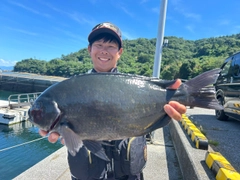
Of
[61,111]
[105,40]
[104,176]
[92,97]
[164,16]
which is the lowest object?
[104,176]

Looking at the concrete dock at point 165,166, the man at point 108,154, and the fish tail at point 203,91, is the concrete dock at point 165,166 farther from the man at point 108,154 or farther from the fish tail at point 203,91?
the fish tail at point 203,91

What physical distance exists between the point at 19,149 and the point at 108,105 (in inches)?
551

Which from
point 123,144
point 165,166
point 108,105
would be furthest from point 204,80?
point 165,166

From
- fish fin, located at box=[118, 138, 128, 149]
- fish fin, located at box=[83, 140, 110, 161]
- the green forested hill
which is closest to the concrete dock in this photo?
fish fin, located at box=[118, 138, 128, 149]

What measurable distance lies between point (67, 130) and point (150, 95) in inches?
29.6

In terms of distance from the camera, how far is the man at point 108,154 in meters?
2.01

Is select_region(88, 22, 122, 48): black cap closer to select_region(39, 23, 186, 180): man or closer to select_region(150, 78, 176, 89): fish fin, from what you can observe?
select_region(39, 23, 186, 180): man

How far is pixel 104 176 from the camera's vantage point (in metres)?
2.03

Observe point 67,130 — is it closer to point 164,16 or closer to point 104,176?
point 104,176

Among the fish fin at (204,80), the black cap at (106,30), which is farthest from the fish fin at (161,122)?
the black cap at (106,30)

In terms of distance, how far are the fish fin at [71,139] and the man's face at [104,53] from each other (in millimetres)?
857

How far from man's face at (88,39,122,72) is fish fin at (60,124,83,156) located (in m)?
0.86

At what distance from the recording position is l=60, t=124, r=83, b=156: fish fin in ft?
5.20

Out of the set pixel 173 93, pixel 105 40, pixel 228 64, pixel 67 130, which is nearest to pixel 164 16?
pixel 228 64
